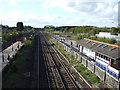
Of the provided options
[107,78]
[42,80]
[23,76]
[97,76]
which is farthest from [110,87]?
[23,76]

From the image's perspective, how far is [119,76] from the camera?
1856cm

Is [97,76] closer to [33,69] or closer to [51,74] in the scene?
[51,74]

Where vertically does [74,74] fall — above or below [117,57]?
below

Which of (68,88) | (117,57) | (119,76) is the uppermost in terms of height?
(117,57)

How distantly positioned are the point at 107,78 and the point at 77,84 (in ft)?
12.1

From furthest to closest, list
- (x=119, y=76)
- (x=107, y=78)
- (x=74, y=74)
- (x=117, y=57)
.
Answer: (x=74, y=74)
(x=117, y=57)
(x=107, y=78)
(x=119, y=76)

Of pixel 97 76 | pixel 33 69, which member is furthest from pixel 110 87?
pixel 33 69

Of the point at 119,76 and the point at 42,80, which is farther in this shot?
the point at 42,80

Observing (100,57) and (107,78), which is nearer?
(107,78)

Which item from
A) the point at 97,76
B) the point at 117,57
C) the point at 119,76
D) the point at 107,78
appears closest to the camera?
the point at 119,76

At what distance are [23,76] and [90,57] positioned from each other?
13453 mm

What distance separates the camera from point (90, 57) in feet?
102

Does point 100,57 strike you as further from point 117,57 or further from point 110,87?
point 110,87

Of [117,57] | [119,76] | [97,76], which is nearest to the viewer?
[119,76]
